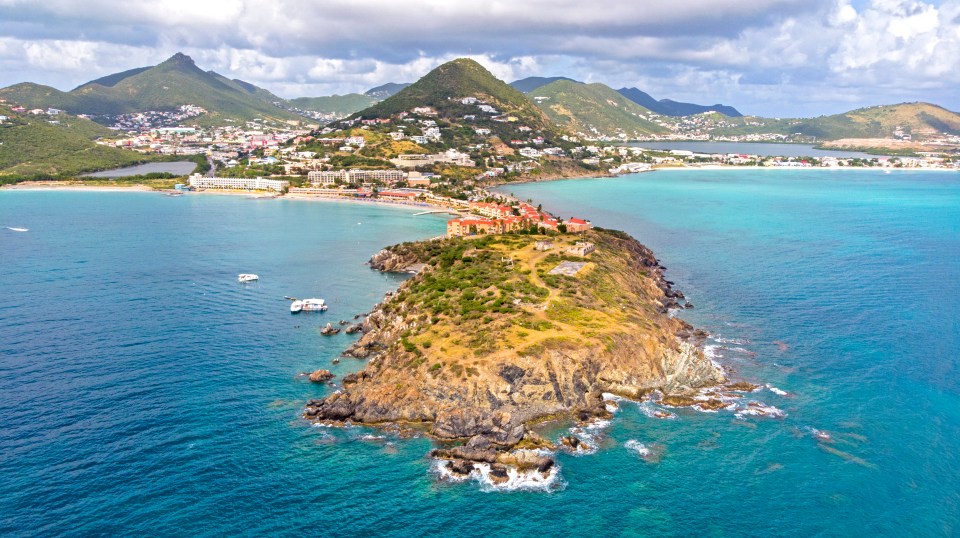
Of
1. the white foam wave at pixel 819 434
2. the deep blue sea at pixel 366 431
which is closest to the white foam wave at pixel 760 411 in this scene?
the deep blue sea at pixel 366 431

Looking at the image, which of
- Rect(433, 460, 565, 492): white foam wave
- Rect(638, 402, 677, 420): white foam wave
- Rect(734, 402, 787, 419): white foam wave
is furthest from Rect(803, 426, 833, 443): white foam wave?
Rect(433, 460, 565, 492): white foam wave

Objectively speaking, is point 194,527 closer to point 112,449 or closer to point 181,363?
point 112,449

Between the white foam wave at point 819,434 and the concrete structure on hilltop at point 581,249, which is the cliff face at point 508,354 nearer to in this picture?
the concrete structure on hilltop at point 581,249

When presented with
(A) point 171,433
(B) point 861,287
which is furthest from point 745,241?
(A) point 171,433

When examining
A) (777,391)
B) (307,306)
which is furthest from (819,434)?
(307,306)

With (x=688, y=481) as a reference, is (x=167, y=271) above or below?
above

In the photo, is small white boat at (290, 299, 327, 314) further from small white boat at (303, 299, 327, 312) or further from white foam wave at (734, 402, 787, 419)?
white foam wave at (734, 402, 787, 419)
